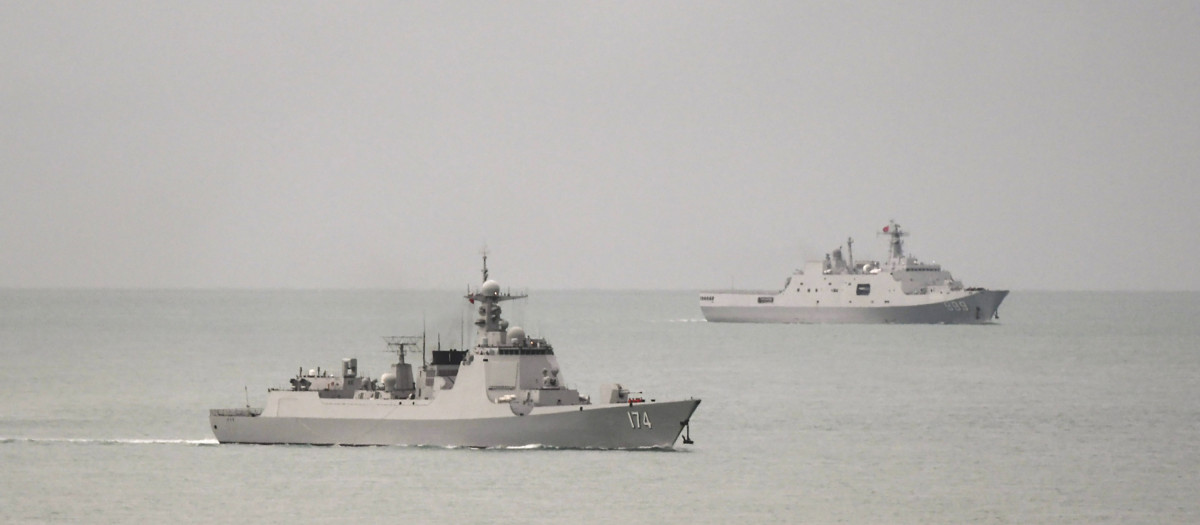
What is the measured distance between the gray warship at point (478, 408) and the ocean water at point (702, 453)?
0.68 m

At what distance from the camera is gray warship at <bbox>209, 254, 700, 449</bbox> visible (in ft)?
152

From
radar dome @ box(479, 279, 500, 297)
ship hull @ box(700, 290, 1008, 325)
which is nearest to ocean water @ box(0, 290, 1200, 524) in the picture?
radar dome @ box(479, 279, 500, 297)

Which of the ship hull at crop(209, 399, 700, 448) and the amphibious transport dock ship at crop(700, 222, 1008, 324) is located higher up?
the amphibious transport dock ship at crop(700, 222, 1008, 324)

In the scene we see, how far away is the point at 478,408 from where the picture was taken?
1843 inches

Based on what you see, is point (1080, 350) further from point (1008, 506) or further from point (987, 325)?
point (1008, 506)

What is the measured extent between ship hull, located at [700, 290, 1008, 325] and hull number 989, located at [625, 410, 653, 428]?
97.2m

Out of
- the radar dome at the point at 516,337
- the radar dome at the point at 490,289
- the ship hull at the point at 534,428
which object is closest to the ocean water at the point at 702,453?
the ship hull at the point at 534,428

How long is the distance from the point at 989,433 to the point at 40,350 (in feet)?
213

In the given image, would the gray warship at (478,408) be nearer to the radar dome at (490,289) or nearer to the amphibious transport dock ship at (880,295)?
the radar dome at (490,289)

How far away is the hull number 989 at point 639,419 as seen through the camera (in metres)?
46.4

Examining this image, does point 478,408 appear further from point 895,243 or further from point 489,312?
point 895,243

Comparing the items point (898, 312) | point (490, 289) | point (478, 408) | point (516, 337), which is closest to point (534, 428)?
point (478, 408)

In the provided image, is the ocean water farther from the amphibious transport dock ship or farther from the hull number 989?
the amphibious transport dock ship

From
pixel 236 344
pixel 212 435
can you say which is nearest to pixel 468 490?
pixel 212 435
